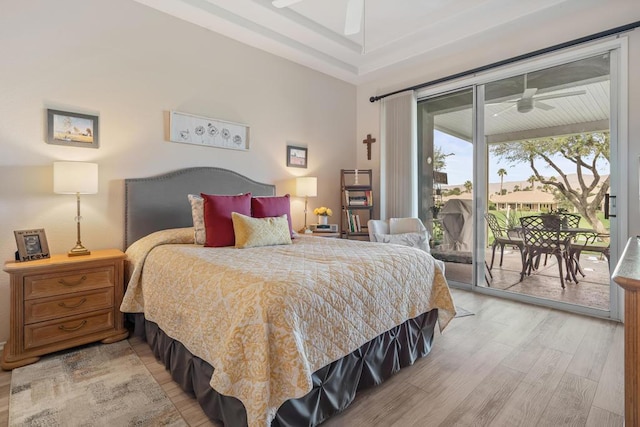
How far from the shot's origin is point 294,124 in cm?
408

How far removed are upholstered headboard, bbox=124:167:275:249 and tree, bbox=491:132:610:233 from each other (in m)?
3.21

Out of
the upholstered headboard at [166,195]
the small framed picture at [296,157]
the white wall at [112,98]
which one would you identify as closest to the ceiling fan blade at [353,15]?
the white wall at [112,98]

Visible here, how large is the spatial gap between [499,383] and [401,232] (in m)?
2.20

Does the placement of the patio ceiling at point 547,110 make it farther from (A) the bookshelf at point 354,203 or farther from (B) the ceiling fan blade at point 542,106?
Result: (A) the bookshelf at point 354,203

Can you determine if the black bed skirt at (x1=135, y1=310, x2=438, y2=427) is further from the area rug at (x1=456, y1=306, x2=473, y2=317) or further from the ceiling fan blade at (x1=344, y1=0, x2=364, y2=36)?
the ceiling fan blade at (x1=344, y1=0, x2=364, y2=36)

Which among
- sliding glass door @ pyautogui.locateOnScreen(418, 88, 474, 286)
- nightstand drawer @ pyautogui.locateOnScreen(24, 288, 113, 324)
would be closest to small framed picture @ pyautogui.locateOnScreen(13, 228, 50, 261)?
nightstand drawer @ pyautogui.locateOnScreen(24, 288, 113, 324)

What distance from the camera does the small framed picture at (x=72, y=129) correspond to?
2445mm

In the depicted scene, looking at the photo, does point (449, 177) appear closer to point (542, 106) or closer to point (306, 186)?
point (542, 106)

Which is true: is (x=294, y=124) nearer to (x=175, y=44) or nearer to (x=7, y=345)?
(x=175, y=44)

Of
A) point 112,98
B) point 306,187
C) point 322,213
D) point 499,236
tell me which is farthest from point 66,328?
point 499,236

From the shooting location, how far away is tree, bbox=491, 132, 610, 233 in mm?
2961

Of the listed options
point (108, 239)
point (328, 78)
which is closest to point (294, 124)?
point (328, 78)

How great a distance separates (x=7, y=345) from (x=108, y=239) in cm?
94

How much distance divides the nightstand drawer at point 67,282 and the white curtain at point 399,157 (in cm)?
330
